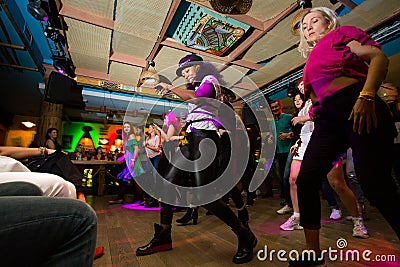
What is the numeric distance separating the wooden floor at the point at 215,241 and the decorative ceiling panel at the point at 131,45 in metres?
3.39

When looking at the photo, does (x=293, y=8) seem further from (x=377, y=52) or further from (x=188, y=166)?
(x=188, y=166)

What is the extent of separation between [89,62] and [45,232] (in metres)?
5.93

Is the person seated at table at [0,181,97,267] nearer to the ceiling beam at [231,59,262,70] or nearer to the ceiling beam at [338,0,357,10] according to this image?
the ceiling beam at [338,0,357,10]

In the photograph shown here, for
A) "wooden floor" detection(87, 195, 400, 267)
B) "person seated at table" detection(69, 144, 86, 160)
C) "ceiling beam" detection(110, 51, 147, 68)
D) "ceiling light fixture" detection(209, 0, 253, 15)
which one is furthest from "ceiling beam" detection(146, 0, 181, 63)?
"person seated at table" detection(69, 144, 86, 160)

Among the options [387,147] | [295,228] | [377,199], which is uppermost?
[387,147]

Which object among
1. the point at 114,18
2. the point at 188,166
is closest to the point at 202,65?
the point at 188,166

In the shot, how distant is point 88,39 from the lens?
14.1 feet

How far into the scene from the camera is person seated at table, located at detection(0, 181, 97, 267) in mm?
423

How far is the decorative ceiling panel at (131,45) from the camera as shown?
424 cm

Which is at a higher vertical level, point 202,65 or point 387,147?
point 202,65

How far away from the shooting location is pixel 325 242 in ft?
5.39

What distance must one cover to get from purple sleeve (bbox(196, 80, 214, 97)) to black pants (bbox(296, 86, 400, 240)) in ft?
2.39

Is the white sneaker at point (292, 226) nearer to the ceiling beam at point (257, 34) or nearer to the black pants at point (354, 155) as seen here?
the black pants at point (354, 155)

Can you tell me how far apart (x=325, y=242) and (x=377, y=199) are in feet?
3.16
